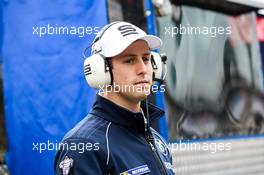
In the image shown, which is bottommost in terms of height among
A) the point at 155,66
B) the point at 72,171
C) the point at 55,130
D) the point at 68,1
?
the point at 55,130

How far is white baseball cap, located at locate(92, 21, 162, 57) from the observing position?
230 cm

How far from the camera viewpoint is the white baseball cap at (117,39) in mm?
2305

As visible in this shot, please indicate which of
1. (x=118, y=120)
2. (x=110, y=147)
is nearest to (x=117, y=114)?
(x=118, y=120)

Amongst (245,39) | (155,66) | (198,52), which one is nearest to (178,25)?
(198,52)

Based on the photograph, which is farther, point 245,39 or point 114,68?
point 245,39

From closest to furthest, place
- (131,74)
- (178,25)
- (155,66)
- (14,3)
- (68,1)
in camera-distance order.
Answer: (131,74) → (155,66) → (14,3) → (68,1) → (178,25)

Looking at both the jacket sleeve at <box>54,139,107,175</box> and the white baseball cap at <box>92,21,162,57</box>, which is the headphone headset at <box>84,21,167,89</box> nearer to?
the white baseball cap at <box>92,21,162,57</box>

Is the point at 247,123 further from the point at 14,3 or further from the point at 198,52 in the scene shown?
the point at 14,3

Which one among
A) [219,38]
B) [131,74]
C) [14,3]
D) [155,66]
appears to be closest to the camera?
[131,74]

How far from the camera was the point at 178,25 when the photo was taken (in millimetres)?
5582

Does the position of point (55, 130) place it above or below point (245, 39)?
below

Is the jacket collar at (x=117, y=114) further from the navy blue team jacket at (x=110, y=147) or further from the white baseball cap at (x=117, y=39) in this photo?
the white baseball cap at (x=117, y=39)

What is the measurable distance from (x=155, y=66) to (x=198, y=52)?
10.4 ft

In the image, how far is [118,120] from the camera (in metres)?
2.27
